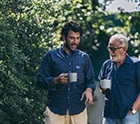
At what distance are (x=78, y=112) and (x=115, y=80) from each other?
0.54m

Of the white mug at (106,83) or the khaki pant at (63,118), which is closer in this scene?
the white mug at (106,83)

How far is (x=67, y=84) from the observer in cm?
623

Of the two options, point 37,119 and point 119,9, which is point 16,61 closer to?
point 37,119

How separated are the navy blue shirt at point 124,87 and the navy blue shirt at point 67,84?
276 mm

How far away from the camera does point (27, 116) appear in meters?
7.63

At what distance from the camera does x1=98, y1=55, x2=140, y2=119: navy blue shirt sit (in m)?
6.17

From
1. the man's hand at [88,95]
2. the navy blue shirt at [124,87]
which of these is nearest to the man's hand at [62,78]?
the man's hand at [88,95]

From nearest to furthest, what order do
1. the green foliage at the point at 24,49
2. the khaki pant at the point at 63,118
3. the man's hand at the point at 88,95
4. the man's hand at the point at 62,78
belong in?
the man's hand at the point at 62,78 < the man's hand at the point at 88,95 < the khaki pant at the point at 63,118 < the green foliage at the point at 24,49

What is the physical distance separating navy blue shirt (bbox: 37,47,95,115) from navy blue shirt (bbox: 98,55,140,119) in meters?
0.28

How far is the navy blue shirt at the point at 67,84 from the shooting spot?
20.4ft

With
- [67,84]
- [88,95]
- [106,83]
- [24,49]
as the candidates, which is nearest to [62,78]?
[67,84]

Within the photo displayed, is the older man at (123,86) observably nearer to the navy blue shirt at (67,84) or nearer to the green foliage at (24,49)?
the navy blue shirt at (67,84)

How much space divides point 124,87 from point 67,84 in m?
0.62

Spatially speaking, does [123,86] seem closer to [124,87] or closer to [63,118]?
[124,87]
